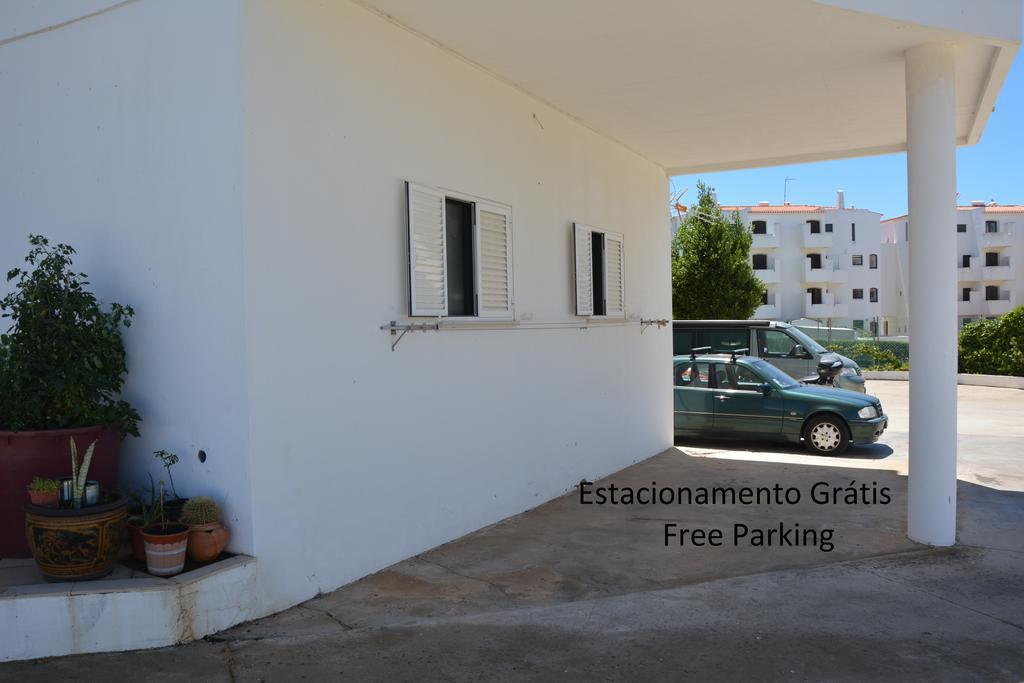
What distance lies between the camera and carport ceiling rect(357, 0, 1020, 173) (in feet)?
18.8

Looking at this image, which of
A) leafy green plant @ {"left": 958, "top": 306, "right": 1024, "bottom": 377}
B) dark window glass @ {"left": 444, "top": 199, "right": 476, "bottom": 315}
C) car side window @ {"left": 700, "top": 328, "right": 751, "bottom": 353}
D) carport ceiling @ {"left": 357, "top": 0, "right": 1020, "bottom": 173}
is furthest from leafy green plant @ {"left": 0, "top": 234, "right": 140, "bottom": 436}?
leafy green plant @ {"left": 958, "top": 306, "right": 1024, "bottom": 377}

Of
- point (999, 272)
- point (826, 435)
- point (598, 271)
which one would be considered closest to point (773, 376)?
point (826, 435)

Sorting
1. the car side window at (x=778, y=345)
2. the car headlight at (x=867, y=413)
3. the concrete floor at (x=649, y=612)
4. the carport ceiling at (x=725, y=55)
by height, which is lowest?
the concrete floor at (x=649, y=612)

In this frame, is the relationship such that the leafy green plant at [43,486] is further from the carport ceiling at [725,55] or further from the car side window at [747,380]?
the car side window at [747,380]

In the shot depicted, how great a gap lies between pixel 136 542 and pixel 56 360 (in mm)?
1196

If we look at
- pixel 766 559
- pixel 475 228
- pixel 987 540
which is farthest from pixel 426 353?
pixel 987 540

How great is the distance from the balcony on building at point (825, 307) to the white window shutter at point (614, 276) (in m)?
44.9

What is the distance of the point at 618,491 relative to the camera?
8734mm

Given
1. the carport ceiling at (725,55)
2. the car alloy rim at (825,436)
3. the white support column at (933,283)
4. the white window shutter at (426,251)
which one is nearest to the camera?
the carport ceiling at (725,55)

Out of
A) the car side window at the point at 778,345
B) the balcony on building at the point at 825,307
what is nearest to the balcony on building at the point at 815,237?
the balcony on building at the point at 825,307

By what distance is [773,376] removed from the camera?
11.8 metres

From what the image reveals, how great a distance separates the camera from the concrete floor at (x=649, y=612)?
4223 millimetres

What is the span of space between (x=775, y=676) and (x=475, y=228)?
423 centimetres

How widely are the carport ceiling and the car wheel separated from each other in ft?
13.3
